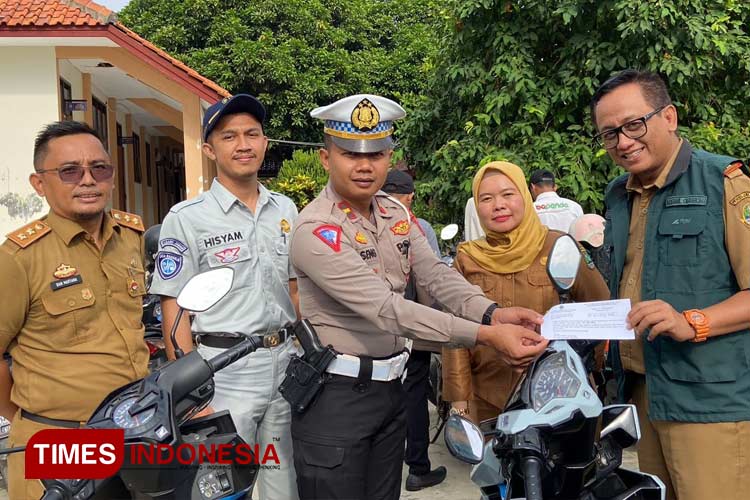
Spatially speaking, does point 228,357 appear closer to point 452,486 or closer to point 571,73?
point 452,486

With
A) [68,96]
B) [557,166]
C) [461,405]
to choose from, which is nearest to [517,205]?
[461,405]

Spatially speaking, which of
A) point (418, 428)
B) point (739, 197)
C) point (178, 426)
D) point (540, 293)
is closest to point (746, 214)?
point (739, 197)

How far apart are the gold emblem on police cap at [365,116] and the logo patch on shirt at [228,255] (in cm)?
74

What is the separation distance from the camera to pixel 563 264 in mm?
1742

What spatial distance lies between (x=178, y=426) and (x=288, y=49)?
1776 cm

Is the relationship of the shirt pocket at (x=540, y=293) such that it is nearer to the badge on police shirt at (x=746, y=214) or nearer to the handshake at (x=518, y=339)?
the handshake at (x=518, y=339)

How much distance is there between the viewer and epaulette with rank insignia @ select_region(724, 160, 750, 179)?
1.92m

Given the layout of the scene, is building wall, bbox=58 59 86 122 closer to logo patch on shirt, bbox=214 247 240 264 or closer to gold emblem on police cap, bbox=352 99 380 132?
logo patch on shirt, bbox=214 247 240 264

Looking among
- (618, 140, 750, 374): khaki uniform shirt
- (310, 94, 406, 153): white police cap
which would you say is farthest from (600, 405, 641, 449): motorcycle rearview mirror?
(310, 94, 406, 153): white police cap

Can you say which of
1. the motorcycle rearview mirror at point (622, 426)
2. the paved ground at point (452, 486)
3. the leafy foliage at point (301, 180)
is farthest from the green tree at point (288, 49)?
the motorcycle rearview mirror at point (622, 426)

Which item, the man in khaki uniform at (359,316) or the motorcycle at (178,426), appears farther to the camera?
the man in khaki uniform at (359,316)

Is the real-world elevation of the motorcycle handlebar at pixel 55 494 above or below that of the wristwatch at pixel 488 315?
below

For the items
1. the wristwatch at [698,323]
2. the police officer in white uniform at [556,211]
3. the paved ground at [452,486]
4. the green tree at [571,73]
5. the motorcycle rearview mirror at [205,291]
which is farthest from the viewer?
the green tree at [571,73]

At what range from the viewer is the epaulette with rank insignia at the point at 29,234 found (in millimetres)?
2107
